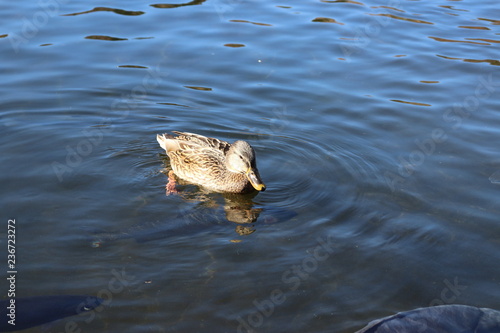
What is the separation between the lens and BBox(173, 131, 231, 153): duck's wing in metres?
9.44

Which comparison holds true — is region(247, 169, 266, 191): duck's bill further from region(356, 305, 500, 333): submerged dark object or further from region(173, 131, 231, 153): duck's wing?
region(356, 305, 500, 333): submerged dark object

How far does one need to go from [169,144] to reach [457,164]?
3978 millimetres

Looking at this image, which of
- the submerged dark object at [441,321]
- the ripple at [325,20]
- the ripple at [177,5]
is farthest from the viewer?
the ripple at [177,5]

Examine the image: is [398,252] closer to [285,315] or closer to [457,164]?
[285,315]

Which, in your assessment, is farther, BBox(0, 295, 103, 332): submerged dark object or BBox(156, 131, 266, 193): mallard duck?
BBox(156, 131, 266, 193): mallard duck

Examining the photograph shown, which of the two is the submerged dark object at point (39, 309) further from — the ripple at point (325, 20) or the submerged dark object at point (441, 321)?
the ripple at point (325, 20)

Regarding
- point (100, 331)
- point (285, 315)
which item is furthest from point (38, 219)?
point (285, 315)

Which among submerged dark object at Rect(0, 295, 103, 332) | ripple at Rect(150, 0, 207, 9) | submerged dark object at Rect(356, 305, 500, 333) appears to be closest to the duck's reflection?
submerged dark object at Rect(0, 295, 103, 332)

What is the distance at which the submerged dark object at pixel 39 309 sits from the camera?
227 inches

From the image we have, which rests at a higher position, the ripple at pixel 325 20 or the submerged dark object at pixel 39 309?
the ripple at pixel 325 20

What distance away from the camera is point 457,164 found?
30.4ft

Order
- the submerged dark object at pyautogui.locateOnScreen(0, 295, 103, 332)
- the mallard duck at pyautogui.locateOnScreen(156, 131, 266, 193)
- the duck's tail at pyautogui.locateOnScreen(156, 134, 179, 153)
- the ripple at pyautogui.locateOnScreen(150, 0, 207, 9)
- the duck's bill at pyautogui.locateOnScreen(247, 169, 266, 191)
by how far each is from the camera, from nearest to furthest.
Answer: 1. the submerged dark object at pyautogui.locateOnScreen(0, 295, 103, 332)
2. the duck's bill at pyautogui.locateOnScreen(247, 169, 266, 191)
3. the mallard duck at pyautogui.locateOnScreen(156, 131, 266, 193)
4. the duck's tail at pyautogui.locateOnScreen(156, 134, 179, 153)
5. the ripple at pyautogui.locateOnScreen(150, 0, 207, 9)

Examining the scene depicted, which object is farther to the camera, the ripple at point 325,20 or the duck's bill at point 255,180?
the ripple at point 325,20

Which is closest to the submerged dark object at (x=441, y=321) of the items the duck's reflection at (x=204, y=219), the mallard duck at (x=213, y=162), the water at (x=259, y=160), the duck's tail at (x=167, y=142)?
the water at (x=259, y=160)
